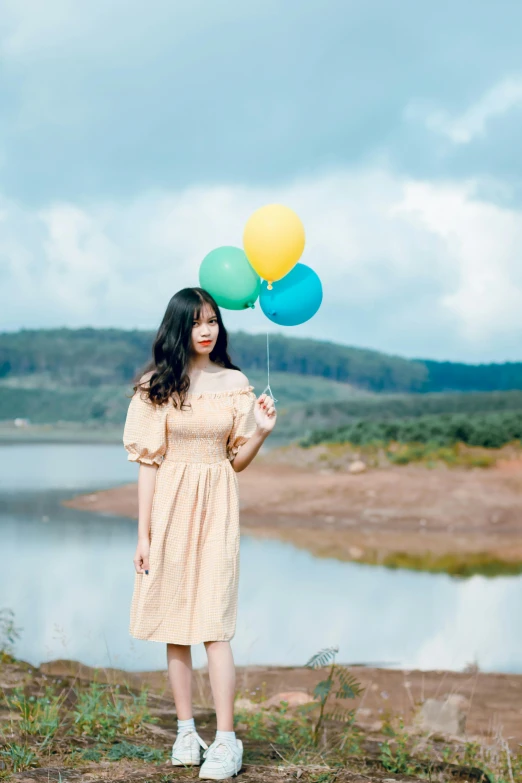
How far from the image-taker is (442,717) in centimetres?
500

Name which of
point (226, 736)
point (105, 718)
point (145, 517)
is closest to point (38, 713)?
point (105, 718)

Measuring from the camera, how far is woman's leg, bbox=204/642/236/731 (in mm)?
3178

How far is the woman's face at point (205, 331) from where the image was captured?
329 cm

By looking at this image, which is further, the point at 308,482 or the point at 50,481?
the point at 50,481

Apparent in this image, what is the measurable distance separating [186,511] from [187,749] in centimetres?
88

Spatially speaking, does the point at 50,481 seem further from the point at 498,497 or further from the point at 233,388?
the point at 233,388

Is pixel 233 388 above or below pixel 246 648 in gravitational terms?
above

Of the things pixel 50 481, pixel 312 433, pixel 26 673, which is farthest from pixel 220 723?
pixel 312 433

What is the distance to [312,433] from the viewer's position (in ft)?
68.4

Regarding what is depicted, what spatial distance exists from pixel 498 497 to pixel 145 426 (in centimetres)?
1187

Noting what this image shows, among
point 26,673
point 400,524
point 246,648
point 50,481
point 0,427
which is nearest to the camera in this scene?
point 26,673

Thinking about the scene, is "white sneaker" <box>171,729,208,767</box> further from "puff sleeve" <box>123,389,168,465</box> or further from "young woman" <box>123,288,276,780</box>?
"puff sleeve" <box>123,389,168,465</box>

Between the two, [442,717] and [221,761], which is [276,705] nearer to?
[442,717]

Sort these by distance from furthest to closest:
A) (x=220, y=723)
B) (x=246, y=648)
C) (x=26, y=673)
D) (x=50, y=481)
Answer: (x=50, y=481), (x=246, y=648), (x=26, y=673), (x=220, y=723)
